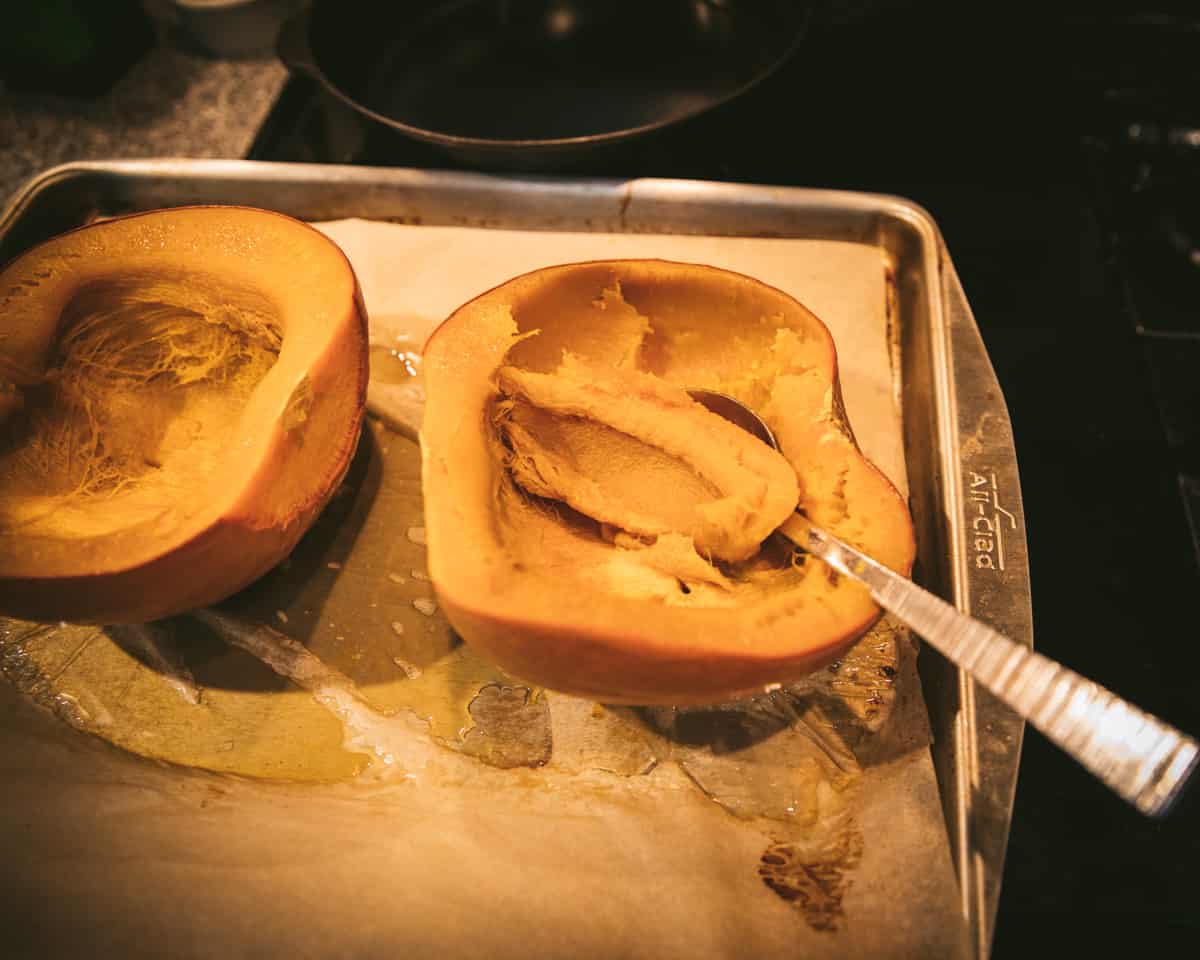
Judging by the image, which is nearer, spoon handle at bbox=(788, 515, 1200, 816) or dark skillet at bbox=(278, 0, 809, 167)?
spoon handle at bbox=(788, 515, 1200, 816)

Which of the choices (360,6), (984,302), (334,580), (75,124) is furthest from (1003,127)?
(75,124)

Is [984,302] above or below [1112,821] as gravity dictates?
above

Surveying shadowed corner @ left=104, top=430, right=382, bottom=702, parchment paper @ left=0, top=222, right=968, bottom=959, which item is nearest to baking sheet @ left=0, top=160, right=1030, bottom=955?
parchment paper @ left=0, top=222, right=968, bottom=959

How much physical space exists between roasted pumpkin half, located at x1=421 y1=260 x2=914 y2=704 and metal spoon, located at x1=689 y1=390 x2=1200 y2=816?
0.11 metres

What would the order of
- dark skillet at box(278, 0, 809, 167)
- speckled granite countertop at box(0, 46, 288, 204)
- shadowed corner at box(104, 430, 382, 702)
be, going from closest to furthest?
shadowed corner at box(104, 430, 382, 702)
dark skillet at box(278, 0, 809, 167)
speckled granite countertop at box(0, 46, 288, 204)

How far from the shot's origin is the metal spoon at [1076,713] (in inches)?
22.3

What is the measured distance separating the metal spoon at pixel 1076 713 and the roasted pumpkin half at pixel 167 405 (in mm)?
724

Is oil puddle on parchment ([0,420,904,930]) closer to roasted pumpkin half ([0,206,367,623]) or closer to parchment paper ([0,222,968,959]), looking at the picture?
parchment paper ([0,222,968,959])

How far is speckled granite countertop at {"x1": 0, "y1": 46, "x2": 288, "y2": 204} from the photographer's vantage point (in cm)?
179

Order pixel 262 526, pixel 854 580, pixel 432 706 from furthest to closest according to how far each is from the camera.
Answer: pixel 432 706
pixel 262 526
pixel 854 580

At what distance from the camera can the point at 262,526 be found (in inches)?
36.0

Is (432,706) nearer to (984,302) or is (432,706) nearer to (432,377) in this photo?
(432,377)

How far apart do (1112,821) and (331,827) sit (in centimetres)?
101

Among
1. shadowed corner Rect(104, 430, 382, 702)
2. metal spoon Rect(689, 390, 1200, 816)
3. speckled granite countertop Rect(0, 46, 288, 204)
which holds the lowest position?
shadowed corner Rect(104, 430, 382, 702)
